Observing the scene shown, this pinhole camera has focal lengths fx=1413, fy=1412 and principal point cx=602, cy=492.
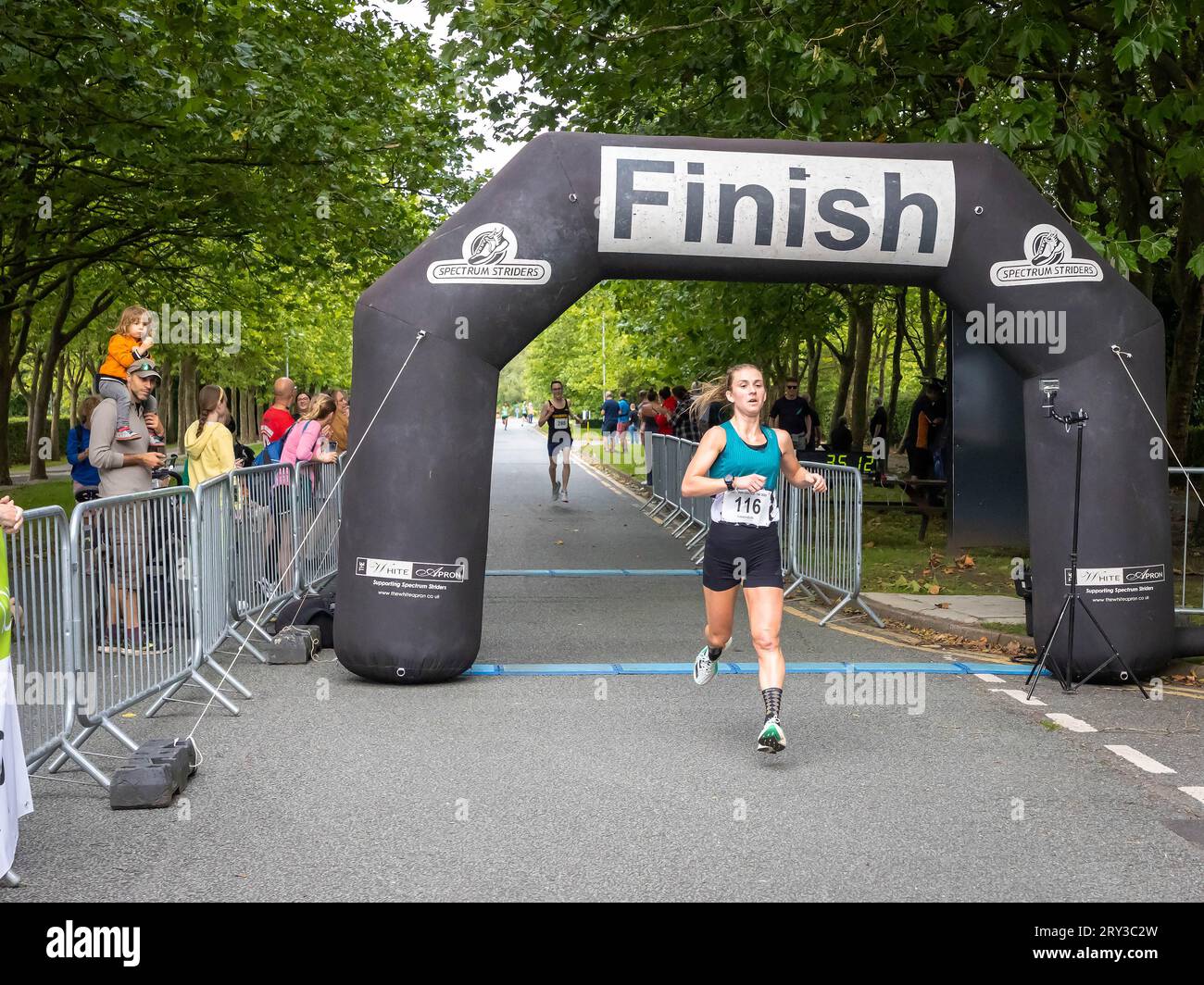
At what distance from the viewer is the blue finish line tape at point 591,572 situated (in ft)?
49.2

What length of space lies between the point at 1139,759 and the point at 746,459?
8.15ft

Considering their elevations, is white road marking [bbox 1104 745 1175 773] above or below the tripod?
below

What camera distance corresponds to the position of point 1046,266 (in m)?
9.11

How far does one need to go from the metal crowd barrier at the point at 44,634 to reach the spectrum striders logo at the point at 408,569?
2578 millimetres

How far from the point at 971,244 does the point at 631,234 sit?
7.30 feet

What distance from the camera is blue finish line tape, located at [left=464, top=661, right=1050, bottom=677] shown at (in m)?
9.50

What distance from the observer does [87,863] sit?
5.41 metres

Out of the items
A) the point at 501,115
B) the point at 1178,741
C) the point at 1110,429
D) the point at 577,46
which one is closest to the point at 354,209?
the point at 501,115

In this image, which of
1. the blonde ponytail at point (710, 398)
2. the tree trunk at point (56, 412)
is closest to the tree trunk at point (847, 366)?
the tree trunk at point (56, 412)

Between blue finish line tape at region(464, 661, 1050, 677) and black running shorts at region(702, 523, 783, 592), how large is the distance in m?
2.20

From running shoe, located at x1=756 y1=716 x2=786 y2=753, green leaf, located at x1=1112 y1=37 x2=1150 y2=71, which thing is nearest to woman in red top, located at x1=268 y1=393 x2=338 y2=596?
running shoe, located at x1=756 y1=716 x2=786 y2=753

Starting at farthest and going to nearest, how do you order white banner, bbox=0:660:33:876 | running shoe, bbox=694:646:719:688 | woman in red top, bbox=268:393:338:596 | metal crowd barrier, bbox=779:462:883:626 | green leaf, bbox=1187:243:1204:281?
metal crowd barrier, bbox=779:462:883:626 → woman in red top, bbox=268:393:338:596 → green leaf, bbox=1187:243:1204:281 → running shoe, bbox=694:646:719:688 → white banner, bbox=0:660:33:876

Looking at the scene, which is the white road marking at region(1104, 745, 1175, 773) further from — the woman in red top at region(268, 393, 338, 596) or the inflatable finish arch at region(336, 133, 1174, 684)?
the woman in red top at region(268, 393, 338, 596)
